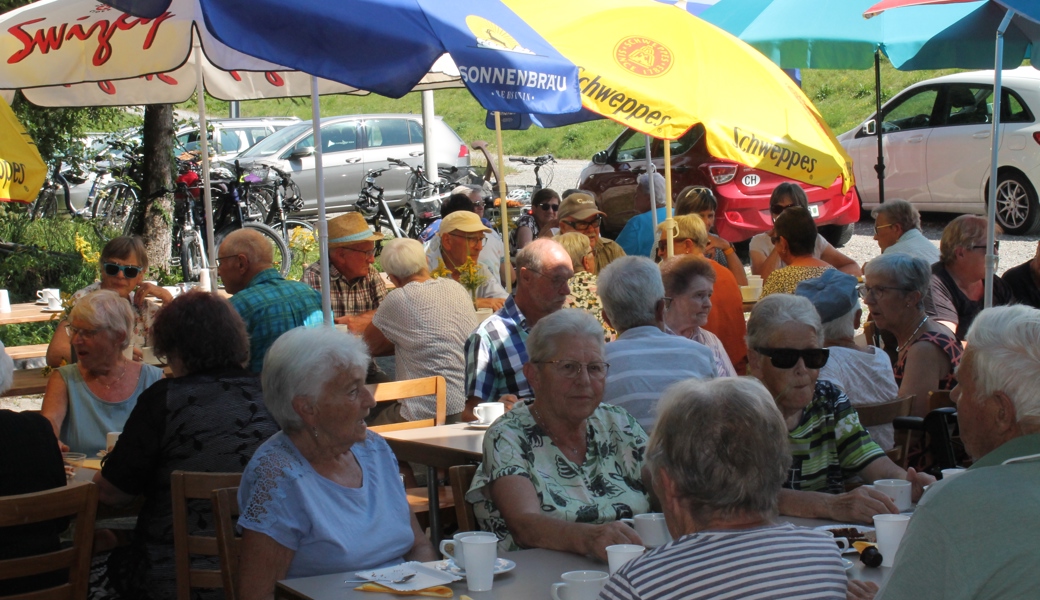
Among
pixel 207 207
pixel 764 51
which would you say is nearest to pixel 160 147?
pixel 207 207

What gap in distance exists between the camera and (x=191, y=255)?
11.8 m

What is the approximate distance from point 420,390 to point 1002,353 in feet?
9.78

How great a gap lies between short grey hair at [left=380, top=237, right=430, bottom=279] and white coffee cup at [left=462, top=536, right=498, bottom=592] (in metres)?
3.52

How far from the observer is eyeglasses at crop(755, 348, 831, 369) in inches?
144

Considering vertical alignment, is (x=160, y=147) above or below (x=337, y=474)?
above

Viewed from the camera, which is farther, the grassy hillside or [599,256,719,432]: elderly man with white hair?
the grassy hillside

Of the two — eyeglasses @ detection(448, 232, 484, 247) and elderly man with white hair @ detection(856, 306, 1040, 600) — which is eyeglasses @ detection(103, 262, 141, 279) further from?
elderly man with white hair @ detection(856, 306, 1040, 600)

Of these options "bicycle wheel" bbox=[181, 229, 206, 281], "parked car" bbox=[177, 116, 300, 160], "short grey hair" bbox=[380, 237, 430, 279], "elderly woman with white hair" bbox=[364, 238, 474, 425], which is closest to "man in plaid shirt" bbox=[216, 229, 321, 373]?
"elderly woman with white hair" bbox=[364, 238, 474, 425]

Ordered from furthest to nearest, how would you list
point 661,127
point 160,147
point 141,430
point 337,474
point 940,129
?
point 940,129 → point 160,147 → point 661,127 → point 141,430 → point 337,474

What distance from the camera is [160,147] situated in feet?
39.3

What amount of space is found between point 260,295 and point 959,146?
1003cm

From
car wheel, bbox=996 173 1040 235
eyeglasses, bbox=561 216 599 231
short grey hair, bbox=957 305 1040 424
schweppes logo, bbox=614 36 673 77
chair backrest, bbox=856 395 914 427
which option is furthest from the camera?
car wheel, bbox=996 173 1040 235

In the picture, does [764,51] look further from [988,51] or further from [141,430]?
[141,430]

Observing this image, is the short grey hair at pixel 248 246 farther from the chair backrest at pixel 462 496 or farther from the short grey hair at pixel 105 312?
the chair backrest at pixel 462 496
